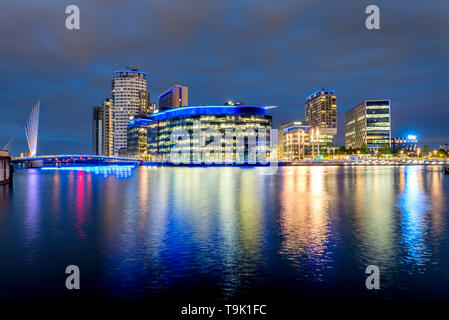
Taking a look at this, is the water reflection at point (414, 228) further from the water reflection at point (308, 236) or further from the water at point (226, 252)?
the water reflection at point (308, 236)

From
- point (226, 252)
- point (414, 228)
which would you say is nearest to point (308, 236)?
point (226, 252)

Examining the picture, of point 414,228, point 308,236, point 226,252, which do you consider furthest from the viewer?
point 414,228

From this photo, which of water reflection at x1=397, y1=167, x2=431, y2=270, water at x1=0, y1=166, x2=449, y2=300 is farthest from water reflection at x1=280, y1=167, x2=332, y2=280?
water reflection at x1=397, y1=167, x2=431, y2=270

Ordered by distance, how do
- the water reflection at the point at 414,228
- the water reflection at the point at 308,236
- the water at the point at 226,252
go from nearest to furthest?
the water at the point at 226,252 < the water reflection at the point at 308,236 < the water reflection at the point at 414,228

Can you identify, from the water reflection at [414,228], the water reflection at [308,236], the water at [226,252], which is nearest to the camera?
the water at [226,252]

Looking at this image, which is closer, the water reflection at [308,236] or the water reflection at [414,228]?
the water reflection at [308,236]

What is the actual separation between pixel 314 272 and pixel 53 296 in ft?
31.8

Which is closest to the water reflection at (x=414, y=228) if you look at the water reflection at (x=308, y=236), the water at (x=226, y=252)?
the water at (x=226, y=252)

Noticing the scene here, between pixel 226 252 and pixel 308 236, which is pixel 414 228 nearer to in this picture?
pixel 308 236

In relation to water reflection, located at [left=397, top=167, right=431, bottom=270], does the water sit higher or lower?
higher

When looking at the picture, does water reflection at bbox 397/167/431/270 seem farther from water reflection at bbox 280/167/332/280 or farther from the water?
water reflection at bbox 280/167/332/280

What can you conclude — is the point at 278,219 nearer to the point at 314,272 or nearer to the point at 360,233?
the point at 360,233

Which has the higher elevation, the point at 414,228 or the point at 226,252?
the point at 226,252
